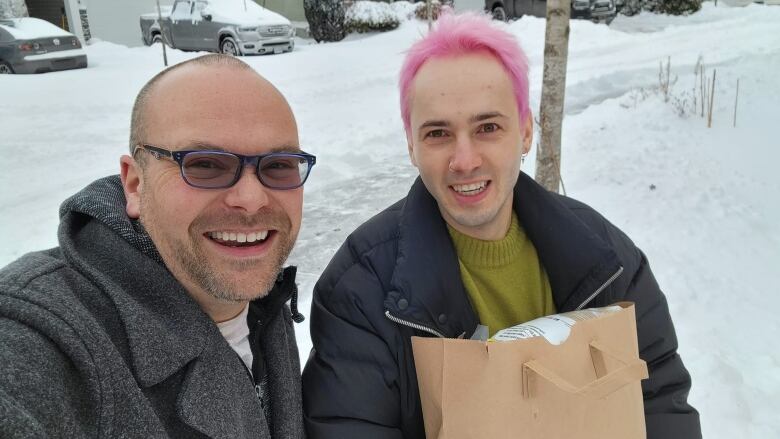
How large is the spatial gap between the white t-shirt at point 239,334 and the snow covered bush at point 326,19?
55.3 ft

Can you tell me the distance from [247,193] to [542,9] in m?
17.7

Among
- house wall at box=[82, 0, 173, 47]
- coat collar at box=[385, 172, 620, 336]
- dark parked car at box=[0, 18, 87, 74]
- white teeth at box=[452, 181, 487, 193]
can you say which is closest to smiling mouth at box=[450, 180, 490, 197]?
white teeth at box=[452, 181, 487, 193]

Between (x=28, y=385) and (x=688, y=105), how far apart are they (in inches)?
325

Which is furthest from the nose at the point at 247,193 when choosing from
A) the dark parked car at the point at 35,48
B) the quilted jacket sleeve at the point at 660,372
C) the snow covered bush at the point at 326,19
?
the snow covered bush at the point at 326,19

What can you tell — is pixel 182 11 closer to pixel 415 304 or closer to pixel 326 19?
pixel 326 19

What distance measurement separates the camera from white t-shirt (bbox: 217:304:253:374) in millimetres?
1623

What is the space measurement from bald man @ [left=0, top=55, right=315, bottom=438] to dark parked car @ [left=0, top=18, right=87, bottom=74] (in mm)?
11165

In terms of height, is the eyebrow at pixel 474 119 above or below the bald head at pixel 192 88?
below

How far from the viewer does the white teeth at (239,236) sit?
149 cm

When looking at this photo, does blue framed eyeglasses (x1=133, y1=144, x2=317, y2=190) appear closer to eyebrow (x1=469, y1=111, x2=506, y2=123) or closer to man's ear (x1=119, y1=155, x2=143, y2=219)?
man's ear (x1=119, y1=155, x2=143, y2=219)

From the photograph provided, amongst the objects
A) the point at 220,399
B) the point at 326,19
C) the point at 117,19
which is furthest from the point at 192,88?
the point at 117,19

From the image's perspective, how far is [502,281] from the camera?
193 cm

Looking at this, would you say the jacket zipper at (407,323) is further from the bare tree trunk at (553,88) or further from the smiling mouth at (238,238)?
the bare tree trunk at (553,88)

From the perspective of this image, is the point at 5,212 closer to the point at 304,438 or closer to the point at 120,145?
the point at 120,145
